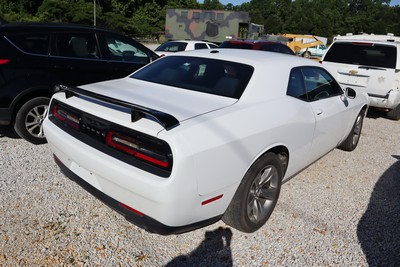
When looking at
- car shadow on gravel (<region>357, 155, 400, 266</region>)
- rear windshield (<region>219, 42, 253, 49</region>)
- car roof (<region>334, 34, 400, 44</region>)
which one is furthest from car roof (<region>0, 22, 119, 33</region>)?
rear windshield (<region>219, 42, 253, 49</region>)

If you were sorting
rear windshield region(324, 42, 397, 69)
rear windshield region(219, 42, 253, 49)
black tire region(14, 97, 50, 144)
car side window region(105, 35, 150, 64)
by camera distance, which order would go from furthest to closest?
1. rear windshield region(219, 42, 253, 49)
2. rear windshield region(324, 42, 397, 69)
3. car side window region(105, 35, 150, 64)
4. black tire region(14, 97, 50, 144)

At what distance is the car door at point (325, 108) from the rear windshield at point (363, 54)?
129 inches

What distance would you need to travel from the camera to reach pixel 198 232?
2.86 metres

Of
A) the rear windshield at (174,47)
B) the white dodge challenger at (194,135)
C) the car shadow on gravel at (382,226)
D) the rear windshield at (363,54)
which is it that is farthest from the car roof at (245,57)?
the rear windshield at (174,47)

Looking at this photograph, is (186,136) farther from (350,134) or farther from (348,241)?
(350,134)

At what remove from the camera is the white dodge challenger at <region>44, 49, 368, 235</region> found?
2.10m

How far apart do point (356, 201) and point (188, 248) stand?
2.02m

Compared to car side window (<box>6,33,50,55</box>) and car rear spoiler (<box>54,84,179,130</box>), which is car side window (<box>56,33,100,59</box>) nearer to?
car side window (<box>6,33,50,55</box>)

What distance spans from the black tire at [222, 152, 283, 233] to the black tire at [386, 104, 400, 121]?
5.52 metres

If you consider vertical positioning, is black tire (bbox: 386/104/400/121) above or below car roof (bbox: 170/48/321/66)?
below

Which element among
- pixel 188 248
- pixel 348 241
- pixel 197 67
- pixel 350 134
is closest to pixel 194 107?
pixel 197 67

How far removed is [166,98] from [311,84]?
1.69m

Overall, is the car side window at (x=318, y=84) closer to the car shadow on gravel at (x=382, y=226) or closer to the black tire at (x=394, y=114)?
the car shadow on gravel at (x=382, y=226)

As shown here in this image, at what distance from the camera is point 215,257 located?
8.48 ft
